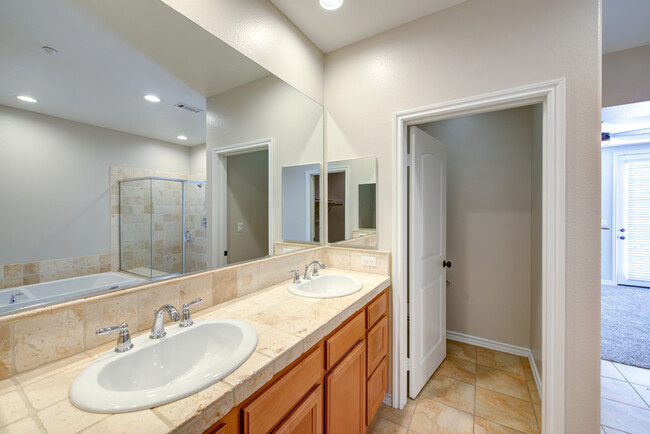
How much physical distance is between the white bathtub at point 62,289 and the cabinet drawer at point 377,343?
1207mm

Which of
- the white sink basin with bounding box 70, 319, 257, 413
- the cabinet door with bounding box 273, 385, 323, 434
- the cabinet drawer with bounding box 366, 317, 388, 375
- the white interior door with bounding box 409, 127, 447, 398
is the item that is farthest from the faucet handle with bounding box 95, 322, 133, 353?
the white interior door with bounding box 409, 127, 447, 398

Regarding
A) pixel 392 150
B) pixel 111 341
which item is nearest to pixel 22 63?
pixel 111 341

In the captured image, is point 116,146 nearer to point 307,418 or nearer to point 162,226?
point 162,226

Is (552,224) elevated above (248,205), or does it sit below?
below

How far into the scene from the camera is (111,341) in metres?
0.93

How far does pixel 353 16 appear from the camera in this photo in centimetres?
173

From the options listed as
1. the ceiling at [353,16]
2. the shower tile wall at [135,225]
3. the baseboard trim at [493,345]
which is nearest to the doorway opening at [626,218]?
the baseboard trim at [493,345]

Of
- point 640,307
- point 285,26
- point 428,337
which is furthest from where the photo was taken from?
point 640,307

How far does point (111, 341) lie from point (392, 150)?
5.76 ft

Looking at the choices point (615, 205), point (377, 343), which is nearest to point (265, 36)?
point (377, 343)

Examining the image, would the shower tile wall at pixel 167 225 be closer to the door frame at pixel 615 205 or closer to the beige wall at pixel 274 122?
the beige wall at pixel 274 122

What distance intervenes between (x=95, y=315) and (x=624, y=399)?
3243 mm

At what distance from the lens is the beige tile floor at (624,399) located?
166 centimetres

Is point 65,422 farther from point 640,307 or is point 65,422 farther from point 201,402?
point 640,307
